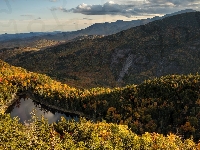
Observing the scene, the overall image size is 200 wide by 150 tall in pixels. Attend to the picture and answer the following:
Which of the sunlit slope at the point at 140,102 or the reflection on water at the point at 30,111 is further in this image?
the reflection on water at the point at 30,111

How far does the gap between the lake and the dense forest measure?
17.0ft

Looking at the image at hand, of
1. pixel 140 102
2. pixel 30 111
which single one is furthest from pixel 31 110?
pixel 140 102

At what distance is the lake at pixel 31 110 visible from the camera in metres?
153

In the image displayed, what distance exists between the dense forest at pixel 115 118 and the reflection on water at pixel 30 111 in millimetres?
5521

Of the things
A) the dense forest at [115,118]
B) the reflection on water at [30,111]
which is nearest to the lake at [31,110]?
the reflection on water at [30,111]

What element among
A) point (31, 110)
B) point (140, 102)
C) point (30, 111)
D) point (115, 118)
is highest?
point (140, 102)

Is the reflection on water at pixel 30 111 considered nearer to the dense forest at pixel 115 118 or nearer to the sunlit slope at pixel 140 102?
the dense forest at pixel 115 118

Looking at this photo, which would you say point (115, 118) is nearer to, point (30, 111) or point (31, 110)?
point (30, 111)

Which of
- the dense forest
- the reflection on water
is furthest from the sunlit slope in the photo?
the reflection on water

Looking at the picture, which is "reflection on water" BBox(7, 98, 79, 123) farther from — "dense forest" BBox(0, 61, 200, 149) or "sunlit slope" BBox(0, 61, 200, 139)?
"sunlit slope" BBox(0, 61, 200, 139)

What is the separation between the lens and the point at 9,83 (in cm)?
18325

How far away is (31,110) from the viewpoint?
160 metres

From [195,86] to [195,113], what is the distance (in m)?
20.2

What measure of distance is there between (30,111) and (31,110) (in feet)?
5.13
